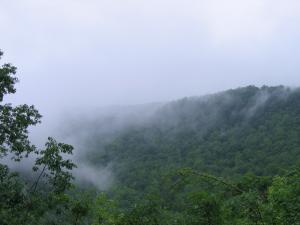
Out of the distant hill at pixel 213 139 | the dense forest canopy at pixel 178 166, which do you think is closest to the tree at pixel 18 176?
the dense forest canopy at pixel 178 166

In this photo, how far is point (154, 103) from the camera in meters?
140

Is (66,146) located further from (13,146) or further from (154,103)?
(154,103)

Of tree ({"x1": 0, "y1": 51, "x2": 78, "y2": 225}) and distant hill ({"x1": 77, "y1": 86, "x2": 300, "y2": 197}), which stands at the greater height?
distant hill ({"x1": 77, "y1": 86, "x2": 300, "y2": 197})

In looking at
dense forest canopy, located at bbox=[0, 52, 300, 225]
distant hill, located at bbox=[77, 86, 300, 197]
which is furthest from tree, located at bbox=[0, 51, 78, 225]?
distant hill, located at bbox=[77, 86, 300, 197]

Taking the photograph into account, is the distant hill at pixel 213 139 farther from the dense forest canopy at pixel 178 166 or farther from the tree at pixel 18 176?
the tree at pixel 18 176

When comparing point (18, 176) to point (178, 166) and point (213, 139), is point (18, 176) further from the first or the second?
point (213, 139)

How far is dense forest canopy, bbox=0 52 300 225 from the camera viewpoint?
452 centimetres

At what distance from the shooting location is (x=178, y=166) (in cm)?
4928

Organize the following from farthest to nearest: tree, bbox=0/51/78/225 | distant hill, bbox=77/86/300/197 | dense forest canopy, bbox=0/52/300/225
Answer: distant hill, bbox=77/86/300/197, tree, bbox=0/51/78/225, dense forest canopy, bbox=0/52/300/225

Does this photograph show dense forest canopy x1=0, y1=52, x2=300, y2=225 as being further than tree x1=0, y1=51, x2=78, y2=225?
No

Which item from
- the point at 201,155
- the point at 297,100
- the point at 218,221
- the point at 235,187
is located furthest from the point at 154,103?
the point at 235,187

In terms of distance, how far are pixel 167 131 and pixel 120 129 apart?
44.6ft

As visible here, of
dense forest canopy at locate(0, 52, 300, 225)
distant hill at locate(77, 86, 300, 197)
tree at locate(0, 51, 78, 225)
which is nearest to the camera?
dense forest canopy at locate(0, 52, 300, 225)

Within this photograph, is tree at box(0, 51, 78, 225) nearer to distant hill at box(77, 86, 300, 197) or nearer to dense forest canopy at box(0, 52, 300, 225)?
dense forest canopy at box(0, 52, 300, 225)
